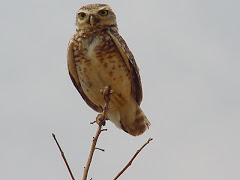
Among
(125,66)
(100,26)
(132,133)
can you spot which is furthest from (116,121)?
(100,26)

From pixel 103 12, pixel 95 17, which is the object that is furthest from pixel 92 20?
pixel 103 12

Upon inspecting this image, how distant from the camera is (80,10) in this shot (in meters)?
7.35

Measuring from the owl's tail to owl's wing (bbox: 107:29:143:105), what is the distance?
0.72 feet

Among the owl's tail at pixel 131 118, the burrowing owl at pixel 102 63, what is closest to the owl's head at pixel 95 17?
the burrowing owl at pixel 102 63

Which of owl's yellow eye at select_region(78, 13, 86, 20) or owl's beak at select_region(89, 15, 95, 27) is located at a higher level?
owl's yellow eye at select_region(78, 13, 86, 20)

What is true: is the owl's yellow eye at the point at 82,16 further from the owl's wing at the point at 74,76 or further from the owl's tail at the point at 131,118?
the owl's tail at the point at 131,118

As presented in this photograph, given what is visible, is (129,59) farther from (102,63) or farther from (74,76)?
(74,76)

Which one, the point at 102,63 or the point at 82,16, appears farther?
the point at 82,16

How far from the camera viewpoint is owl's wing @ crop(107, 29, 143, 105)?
6.79 metres

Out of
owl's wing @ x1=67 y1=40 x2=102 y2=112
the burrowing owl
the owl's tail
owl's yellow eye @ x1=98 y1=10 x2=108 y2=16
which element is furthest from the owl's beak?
the owl's tail

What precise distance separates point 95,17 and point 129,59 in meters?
0.84

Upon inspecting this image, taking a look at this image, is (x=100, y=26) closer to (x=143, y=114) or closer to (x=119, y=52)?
(x=119, y=52)

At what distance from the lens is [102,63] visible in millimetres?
6645

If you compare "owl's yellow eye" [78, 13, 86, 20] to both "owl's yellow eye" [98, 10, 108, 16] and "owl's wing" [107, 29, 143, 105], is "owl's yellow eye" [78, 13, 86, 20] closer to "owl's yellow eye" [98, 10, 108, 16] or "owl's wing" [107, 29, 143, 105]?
"owl's yellow eye" [98, 10, 108, 16]
